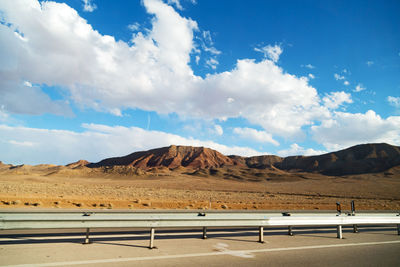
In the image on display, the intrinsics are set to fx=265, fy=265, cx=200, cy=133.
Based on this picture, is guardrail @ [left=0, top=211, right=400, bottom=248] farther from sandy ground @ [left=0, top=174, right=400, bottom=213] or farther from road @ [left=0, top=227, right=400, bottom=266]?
sandy ground @ [left=0, top=174, right=400, bottom=213]

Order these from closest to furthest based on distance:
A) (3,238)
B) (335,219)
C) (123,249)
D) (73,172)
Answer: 1. (123,249)
2. (3,238)
3. (335,219)
4. (73,172)

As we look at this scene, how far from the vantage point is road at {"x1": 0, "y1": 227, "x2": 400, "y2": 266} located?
5.35m

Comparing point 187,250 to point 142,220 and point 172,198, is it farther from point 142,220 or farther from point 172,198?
point 172,198

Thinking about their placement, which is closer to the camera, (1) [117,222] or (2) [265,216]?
(1) [117,222]

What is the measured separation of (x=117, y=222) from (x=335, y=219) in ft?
21.7

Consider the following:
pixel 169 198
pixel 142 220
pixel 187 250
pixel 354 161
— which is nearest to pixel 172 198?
pixel 169 198

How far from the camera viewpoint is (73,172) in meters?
115

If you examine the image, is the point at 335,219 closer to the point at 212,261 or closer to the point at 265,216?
the point at 265,216

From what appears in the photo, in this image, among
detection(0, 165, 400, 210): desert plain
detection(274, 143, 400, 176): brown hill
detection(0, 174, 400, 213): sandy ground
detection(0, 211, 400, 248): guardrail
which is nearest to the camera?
detection(0, 211, 400, 248): guardrail

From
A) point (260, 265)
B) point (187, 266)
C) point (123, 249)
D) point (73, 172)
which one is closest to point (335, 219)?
point (260, 265)

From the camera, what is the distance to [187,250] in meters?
6.34

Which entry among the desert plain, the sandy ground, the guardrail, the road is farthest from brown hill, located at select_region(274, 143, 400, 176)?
the guardrail

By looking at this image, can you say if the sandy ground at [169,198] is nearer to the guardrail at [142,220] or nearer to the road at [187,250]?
the road at [187,250]

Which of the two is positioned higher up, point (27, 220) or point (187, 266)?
point (27, 220)
